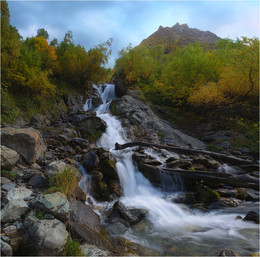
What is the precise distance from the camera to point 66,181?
4121 mm

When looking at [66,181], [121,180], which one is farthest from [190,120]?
[66,181]

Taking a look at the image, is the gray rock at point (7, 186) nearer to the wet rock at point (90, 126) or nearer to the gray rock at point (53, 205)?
the gray rock at point (53, 205)

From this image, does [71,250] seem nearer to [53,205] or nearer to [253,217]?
[53,205]

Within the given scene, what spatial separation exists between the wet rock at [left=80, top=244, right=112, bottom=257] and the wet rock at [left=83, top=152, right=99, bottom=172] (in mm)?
4006

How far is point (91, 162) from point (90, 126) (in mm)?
5870

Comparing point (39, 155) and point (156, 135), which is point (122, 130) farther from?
point (39, 155)

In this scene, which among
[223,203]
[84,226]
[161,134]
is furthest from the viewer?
[161,134]

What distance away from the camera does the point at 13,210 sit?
10.3ft

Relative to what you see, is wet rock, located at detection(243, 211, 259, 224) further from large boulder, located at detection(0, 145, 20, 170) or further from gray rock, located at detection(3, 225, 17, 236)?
large boulder, located at detection(0, 145, 20, 170)

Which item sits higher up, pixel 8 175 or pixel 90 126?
pixel 90 126

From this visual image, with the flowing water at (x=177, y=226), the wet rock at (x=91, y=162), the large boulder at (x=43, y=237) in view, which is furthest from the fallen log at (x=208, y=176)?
the large boulder at (x=43, y=237)

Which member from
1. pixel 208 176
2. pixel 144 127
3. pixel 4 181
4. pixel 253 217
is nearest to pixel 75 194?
pixel 4 181

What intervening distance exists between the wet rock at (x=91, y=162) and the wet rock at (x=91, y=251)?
4006 millimetres

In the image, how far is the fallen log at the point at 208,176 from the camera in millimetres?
6816
